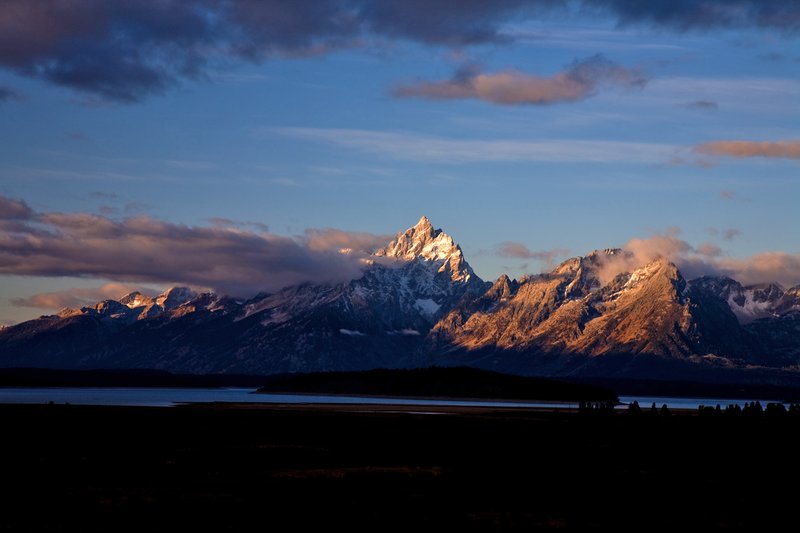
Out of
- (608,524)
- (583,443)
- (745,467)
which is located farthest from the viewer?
(583,443)

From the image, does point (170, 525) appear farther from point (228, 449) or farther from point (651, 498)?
point (228, 449)

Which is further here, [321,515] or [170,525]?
[321,515]

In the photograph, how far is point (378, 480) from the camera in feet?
331

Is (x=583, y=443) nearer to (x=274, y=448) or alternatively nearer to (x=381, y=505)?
(x=274, y=448)

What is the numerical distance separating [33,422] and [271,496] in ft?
316

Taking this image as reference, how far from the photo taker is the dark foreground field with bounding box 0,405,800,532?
79375mm

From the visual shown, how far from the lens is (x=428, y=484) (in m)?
98.6

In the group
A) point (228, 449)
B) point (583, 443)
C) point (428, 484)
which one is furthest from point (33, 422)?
point (428, 484)

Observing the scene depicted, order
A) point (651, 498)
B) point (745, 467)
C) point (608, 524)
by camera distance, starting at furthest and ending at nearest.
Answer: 1. point (745, 467)
2. point (651, 498)
3. point (608, 524)

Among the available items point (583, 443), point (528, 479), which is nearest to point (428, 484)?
point (528, 479)

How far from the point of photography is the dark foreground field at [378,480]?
260 ft

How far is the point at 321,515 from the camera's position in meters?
79.9

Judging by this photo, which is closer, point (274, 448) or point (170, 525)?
point (170, 525)

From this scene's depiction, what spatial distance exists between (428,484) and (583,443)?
58.9 metres
